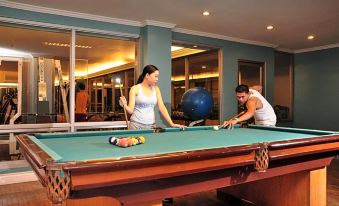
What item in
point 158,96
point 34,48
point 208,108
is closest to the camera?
point 158,96

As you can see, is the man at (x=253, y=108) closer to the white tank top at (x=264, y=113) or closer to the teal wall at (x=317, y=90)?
the white tank top at (x=264, y=113)

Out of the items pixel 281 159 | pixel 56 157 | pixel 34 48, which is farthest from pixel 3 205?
pixel 34 48

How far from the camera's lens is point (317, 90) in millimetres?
6688

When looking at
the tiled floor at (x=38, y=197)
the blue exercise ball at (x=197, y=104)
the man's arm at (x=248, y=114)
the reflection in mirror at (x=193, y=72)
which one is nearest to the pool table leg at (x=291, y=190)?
the tiled floor at (x=38, y=197)

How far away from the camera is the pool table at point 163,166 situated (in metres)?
1.29

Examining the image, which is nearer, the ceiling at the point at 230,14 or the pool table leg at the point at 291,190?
the pool table leg at the point at 291,190

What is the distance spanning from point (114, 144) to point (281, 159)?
1.19 m

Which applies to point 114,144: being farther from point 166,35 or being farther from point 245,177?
point 166,35

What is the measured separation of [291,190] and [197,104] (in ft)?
7.01

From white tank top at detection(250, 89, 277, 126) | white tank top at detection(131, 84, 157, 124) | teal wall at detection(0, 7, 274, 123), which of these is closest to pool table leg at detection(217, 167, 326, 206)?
white tank top at detection(250, 89, 277, 126)

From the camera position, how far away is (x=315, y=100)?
6.73 meters

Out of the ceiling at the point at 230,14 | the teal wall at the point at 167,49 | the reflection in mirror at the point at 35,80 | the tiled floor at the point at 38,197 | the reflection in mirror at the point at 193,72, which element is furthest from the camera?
the reflection in mirror at the point at 193,72

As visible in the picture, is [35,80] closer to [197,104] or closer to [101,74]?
[197,104]

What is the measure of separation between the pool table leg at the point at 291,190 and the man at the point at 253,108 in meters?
0.70
